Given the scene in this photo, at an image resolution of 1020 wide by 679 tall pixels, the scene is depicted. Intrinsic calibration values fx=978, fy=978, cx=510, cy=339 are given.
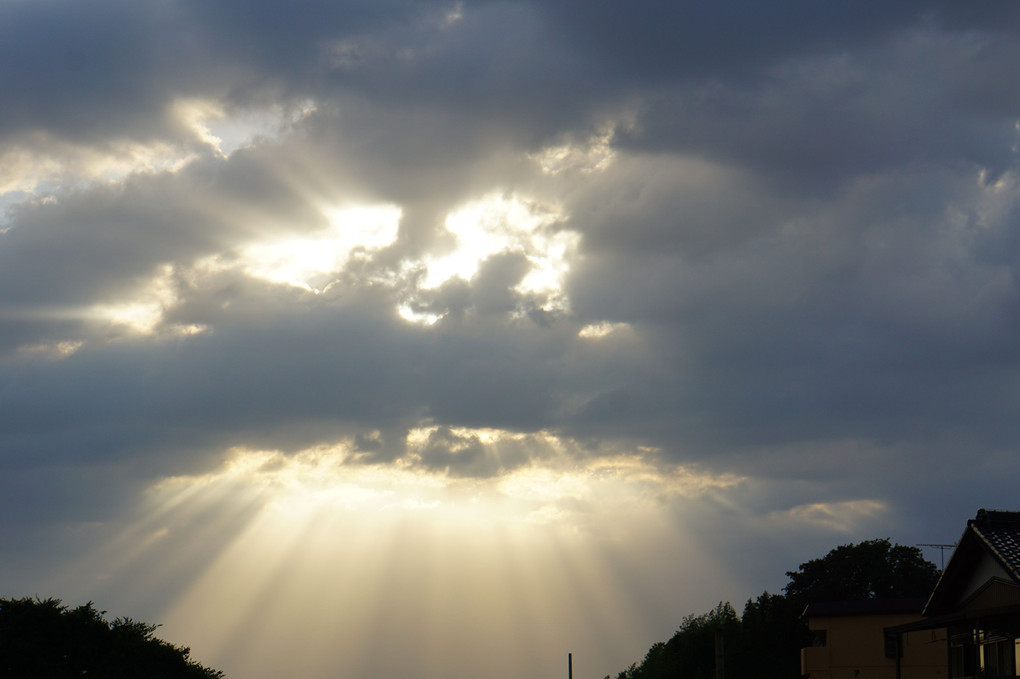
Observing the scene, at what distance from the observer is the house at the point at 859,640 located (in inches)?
2564

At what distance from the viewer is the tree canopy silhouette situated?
175 ft

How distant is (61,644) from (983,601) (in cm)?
4916

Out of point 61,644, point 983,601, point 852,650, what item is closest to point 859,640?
point 852,650

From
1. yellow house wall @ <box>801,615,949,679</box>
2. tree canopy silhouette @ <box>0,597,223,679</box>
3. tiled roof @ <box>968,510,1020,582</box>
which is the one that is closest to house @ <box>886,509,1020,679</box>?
tiled roof @ <box>968,510,1020,582</box>

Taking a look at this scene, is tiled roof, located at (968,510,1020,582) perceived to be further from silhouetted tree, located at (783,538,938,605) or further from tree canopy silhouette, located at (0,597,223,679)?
silhouetted tree, located at (783,538,938,605)

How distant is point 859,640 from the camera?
68.1 metres

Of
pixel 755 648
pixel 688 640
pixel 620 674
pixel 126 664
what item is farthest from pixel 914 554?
pixel 126 664

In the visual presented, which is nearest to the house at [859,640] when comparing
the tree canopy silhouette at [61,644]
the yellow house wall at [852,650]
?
the yellow house wall at [852,650]

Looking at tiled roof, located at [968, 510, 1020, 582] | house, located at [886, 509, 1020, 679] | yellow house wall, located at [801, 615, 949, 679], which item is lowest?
yellow house wall, located at [801, 615, 949, 679]

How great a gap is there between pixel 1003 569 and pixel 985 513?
257cm

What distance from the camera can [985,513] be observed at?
35750mm

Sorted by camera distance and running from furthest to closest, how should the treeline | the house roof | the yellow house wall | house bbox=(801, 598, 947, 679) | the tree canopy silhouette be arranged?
the treeline → the yellow house wall → house bbox=(801, 598, 947, 679) → the tree canopy silhouette → the house roof

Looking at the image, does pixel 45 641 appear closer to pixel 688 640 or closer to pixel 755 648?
pixel 755 648

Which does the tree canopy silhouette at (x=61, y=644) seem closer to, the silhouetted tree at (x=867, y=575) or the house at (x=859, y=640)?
the house at (x=859, y=640)
